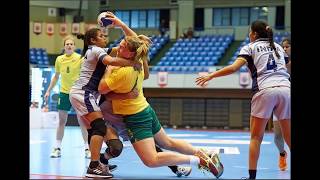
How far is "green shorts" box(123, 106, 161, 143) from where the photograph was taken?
580 cm

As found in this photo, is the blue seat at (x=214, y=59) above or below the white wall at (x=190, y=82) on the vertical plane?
above

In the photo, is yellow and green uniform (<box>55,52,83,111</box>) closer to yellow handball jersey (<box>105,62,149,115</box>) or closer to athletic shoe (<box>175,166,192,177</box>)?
yellow handball jersey (<box>105,62,149,115</box>)

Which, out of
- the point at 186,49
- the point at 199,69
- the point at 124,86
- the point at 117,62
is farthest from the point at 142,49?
the point at 186,49

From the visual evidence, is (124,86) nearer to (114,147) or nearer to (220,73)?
(114,147)

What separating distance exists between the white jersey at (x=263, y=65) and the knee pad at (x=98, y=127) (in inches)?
66.0

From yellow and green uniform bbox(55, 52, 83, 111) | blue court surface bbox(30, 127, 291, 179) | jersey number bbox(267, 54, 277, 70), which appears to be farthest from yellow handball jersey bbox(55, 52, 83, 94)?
jersey number bbox(267, 54, 277, 70)

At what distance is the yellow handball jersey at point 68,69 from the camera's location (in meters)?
8.48

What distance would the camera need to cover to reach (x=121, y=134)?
6238 mm

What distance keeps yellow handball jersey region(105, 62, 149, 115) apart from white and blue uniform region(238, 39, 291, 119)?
117 cm

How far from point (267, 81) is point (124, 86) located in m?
1.50

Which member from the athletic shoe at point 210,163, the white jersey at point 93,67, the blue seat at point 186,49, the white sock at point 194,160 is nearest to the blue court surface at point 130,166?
the athletic shoe at point 210,163

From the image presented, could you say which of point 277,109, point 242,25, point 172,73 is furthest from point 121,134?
point 242,25

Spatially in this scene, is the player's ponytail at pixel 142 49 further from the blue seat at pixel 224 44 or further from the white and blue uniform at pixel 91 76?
the blue seat at pixel 224 44
